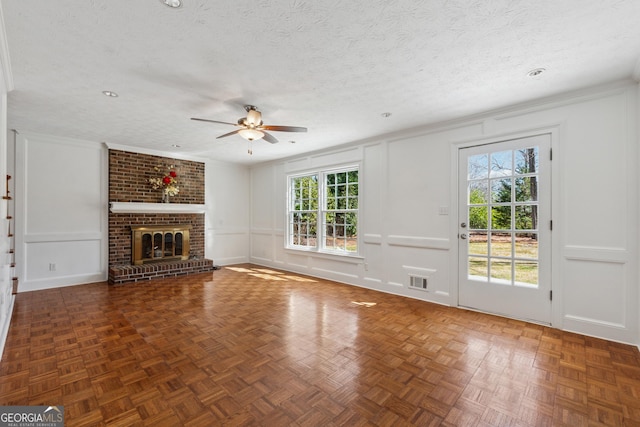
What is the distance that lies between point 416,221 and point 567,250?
1.64 metres

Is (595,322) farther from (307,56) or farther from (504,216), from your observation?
(307,56)

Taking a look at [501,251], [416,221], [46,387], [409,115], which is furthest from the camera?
[416,221]

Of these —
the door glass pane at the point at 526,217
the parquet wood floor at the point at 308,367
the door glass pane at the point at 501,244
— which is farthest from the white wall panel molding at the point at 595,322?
the door glass pane at the point at 526,217

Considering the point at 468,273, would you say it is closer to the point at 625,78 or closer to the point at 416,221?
the point at 416,221

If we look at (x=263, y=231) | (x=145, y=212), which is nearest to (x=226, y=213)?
(x=263, y=231)

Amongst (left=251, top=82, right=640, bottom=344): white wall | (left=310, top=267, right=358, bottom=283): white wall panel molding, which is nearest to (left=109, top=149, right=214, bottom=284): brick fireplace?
(left=310, top=267, right=358, bottom=283): white wall panel molding

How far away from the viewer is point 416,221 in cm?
414

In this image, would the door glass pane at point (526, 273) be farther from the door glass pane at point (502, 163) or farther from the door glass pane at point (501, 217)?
the door glass pane at point (502, 163)

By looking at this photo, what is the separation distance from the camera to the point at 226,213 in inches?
267

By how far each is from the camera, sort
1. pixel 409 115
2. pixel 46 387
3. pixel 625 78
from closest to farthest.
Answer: pixel 46 387
pixel 625 78
pixel 409 115

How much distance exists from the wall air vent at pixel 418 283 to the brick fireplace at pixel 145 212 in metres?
3.91

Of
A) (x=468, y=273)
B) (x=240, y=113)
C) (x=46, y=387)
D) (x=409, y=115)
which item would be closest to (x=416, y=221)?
(x=468, y=273)

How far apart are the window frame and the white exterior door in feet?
5.42

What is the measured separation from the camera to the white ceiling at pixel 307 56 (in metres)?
1.83
